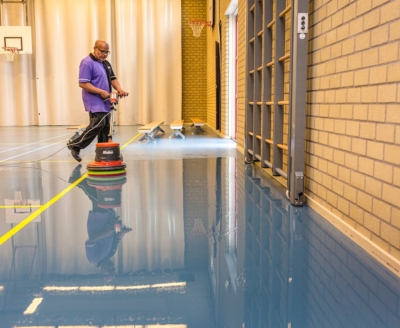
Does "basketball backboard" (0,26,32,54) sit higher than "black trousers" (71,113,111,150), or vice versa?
"basketball backboard" (0,26,32,54)

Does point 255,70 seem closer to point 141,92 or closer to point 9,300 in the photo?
point 9,300

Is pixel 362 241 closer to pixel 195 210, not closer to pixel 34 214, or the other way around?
pixel 195 210

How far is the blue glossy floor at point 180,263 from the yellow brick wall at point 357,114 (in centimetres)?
25

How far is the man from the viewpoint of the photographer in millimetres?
6039

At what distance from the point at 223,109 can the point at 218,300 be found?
9402 mm

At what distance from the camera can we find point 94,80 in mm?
6188

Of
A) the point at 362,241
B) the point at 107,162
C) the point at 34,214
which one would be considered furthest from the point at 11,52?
the point at 362,241

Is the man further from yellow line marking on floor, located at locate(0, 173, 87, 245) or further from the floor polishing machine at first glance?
yellow line marking on floor, located at locate(0, 173, 87, 245)

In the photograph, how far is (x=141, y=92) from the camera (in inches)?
656

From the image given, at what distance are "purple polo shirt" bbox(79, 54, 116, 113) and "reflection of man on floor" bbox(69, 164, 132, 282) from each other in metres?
2.31

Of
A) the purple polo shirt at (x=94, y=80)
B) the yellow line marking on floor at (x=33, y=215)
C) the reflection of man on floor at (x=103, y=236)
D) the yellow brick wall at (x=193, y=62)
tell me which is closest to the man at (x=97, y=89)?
the purple polo shirt at (x=94, y=80)

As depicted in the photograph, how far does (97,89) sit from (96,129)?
0.63 metres

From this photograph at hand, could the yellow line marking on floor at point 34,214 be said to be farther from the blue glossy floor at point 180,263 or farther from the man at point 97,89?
the man at point 97,89

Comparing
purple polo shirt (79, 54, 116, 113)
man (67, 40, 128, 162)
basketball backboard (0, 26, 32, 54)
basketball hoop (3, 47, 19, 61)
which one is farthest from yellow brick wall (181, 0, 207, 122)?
purple polo shirt (79, 54, 116, 113)
